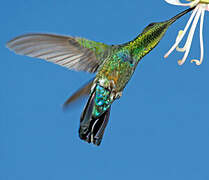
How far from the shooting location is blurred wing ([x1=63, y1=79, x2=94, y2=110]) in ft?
1.02

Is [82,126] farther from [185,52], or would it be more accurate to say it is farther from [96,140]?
[185,52]

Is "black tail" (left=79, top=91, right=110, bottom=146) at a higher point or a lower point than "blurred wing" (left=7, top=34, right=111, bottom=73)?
lower

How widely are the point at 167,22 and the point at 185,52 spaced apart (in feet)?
0.29

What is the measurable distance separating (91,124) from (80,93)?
0.06 metres

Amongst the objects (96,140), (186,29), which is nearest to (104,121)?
(96,140)

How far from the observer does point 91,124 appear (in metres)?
0.28

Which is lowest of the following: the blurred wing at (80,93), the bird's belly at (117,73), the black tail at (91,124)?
the black tail at (91,124)

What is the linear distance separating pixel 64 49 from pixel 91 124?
71 mm

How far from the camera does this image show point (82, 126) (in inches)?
10.8

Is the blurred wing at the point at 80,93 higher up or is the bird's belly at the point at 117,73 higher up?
the bird's belly at the point at 117,73

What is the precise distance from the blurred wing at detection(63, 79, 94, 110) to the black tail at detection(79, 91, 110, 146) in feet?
0.11

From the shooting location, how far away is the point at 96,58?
11.8 inches

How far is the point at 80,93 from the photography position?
1.08ft

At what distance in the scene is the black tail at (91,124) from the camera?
0.89ft
